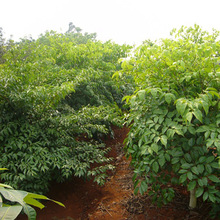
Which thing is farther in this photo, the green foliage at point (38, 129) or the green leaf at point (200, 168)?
the green foliage at point (38, 129)

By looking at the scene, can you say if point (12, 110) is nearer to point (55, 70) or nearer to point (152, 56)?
point (55, 70)

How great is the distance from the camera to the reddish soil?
2749mm

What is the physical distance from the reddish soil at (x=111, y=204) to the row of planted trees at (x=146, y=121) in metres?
0.18

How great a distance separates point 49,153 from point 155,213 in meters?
1.61

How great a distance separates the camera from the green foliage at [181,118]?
Result: 6.53ft

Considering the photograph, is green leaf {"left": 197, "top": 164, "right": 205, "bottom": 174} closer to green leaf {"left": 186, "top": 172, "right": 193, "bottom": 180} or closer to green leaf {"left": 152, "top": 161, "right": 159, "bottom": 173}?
green leaf {"left": 186, "top": 172, "right": 193, "bottom": 180}

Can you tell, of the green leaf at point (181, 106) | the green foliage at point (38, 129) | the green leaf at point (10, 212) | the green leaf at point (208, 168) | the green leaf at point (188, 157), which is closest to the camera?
the green leaf at point (10, 212)

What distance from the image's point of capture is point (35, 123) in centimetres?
325

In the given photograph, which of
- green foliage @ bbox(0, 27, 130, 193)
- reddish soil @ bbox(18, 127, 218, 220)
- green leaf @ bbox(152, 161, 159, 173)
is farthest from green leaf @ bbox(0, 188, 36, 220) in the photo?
reddish soil @ bbox(18, 127, 218, 220)

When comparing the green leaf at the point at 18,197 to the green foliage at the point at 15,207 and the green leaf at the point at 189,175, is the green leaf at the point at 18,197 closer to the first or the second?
the green foliage at the point at 15,207

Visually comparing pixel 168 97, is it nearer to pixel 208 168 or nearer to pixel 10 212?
pixel 208 168

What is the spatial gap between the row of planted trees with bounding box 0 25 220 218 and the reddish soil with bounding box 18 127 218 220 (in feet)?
0.58

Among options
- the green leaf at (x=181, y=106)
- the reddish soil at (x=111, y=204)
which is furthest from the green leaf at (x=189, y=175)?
the reddish soil at (x=111, y=204)

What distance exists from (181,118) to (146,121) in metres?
0.39
